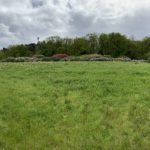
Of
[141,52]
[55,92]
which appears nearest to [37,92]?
[55,92]

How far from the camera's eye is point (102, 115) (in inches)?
582

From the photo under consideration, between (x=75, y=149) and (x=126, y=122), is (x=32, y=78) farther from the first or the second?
(x=75, y=149)

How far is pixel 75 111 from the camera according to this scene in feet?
49.6

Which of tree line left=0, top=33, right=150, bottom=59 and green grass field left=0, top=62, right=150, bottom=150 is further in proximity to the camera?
tree line left=0, top=33, right=150, bottom=59

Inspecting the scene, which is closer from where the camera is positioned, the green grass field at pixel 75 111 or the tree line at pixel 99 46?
the green grass field at pixel 75 111

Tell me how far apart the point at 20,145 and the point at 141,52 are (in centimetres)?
4568

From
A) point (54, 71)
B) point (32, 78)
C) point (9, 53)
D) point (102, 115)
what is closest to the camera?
point (102, 115)

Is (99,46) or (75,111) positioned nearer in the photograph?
(75,111)

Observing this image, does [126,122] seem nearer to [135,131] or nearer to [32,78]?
[135,131]

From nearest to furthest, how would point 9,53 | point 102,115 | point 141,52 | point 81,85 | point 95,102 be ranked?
point 102,115 → point 95,102 → point 81,85 → point 141,52 → point 9,53

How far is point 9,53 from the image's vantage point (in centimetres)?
6294

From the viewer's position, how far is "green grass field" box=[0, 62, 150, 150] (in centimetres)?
1248

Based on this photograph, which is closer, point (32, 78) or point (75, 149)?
point (75, 149)

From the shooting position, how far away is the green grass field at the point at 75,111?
12477 mm
